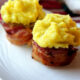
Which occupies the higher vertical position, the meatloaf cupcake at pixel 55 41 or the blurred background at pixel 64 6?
the meatloaf cupcake at pixel 55 41

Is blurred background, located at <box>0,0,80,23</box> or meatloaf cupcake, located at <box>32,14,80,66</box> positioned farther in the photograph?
blurred background, located at <box>0,0,80,23</box>

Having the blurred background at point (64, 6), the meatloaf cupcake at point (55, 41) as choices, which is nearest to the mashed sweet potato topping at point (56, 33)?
the meatloaf cupcake at point (55, 41)

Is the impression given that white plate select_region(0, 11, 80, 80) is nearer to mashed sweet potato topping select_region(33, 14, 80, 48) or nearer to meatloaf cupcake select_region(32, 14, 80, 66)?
meatloaf cupcake select_region(32, 14, 80, 66)

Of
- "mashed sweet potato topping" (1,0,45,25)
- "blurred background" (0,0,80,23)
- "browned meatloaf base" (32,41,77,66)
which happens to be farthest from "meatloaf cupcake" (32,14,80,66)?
"blurred background" (0,0,80,23)

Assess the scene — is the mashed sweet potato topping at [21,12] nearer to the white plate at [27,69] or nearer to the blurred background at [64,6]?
the white plate at [27,69]

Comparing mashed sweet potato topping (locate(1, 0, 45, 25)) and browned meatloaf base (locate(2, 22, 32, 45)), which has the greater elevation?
mashed sweet potato topping (locate(1, 0, 45, 25))

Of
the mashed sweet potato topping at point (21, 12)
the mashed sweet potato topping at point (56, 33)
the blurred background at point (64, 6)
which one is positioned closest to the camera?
the mashed sweet potato topping at point (56, 33)

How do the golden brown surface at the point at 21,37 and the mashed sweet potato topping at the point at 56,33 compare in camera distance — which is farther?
the golden brown surface at the point at 21,37
